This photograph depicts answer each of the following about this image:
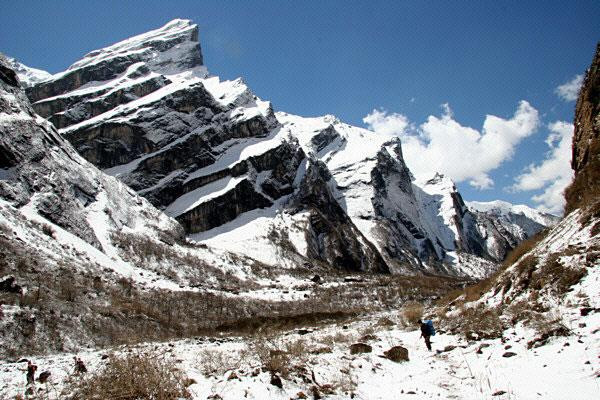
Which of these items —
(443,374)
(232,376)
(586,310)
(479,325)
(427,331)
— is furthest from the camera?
(479,325)

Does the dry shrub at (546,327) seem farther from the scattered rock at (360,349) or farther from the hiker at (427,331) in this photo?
→ the scattered rock at (360,349)

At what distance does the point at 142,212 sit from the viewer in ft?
282

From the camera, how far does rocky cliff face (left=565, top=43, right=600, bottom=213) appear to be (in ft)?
72.2

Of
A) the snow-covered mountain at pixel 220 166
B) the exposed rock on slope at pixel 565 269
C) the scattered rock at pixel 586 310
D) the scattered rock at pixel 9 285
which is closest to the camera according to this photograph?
the scattered rock at pixel 586 310

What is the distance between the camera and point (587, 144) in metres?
26.9

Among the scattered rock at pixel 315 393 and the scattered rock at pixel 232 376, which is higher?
the scattered rock at pixel 232 376

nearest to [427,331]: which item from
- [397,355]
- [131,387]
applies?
[397,355]

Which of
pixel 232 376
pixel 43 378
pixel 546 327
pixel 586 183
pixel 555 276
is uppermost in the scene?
pixel 586 183

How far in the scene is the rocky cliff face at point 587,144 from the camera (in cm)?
2201

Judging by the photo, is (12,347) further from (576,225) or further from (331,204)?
(331,204)

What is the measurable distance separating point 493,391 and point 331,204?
149m

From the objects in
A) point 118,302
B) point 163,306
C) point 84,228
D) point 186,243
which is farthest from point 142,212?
point 118,302

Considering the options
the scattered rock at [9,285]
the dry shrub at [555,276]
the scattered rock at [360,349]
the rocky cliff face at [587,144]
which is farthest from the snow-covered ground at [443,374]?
the scattered rock at [9,285]

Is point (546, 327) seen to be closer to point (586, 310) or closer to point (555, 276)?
point (586, 310)
